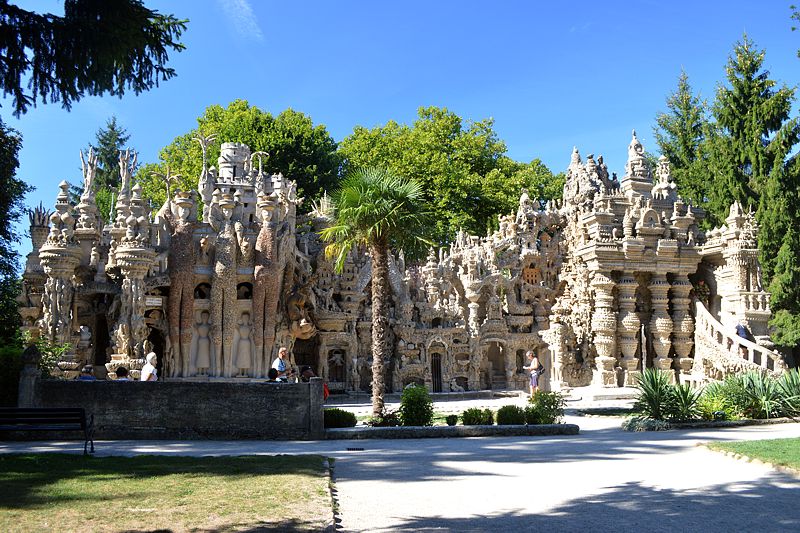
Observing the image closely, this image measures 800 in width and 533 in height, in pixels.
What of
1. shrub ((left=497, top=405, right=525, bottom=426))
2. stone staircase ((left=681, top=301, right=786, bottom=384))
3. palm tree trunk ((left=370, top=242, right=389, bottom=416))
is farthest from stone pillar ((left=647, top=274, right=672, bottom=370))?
palm tree trunk ((left=370, top=242, right=389, bottom=416))

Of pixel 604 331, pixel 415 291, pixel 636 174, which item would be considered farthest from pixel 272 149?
pixel 604 331

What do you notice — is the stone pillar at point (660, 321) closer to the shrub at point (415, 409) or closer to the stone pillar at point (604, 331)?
the stone pillar at point (604, 331)

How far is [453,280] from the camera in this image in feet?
112

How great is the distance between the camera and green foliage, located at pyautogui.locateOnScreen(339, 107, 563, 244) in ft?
157

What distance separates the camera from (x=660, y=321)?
30.8m

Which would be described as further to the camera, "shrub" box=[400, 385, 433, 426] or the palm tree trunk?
the palm tree trunk

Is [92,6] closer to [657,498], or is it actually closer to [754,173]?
[657,498]

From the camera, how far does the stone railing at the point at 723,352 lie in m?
25.9

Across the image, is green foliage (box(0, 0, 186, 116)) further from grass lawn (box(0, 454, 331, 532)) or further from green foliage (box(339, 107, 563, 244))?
green foliage (box(339, 107, 563, 244))

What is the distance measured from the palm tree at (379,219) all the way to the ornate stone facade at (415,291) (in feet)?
26.7

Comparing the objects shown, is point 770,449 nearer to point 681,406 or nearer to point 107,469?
point 681,406

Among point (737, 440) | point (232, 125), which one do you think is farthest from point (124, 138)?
point (737, 440)

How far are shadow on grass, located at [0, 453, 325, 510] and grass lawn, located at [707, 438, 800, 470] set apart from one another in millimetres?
7835

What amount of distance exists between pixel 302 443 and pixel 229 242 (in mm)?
13301
